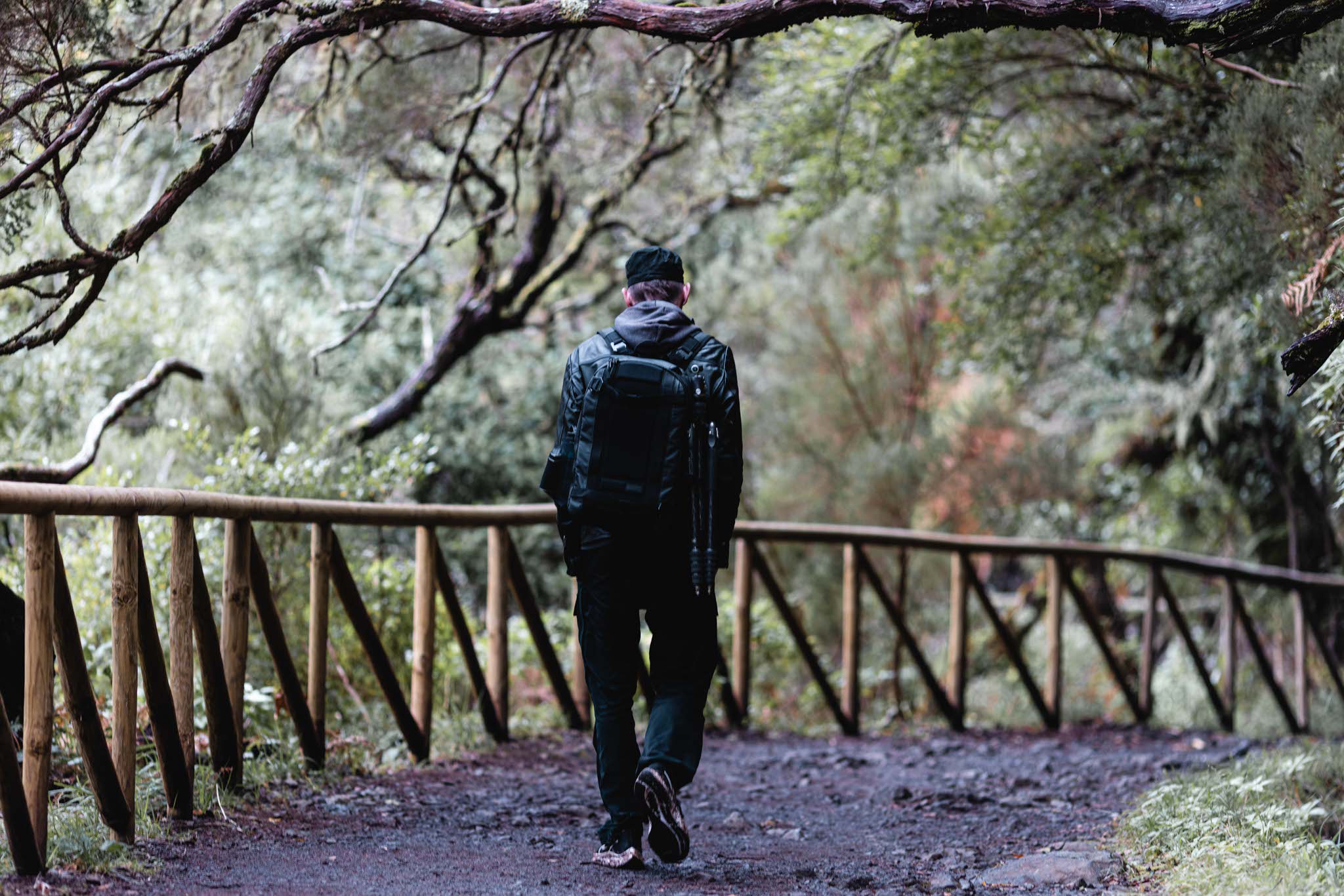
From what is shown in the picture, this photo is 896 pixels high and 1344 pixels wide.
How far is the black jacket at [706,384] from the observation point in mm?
3744

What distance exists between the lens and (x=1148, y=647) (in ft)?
27.5

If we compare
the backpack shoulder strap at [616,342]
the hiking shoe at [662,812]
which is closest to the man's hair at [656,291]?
the backpack shoulder strap at [616,342]

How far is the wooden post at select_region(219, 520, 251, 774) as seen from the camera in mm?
4266

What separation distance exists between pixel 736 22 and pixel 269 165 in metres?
8.57

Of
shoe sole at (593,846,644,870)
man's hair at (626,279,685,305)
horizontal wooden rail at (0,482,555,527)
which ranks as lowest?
shoe sole at (593,846,644,870)

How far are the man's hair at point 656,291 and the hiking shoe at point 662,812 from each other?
140cm

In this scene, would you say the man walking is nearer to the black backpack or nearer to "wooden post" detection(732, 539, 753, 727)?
the black backpack

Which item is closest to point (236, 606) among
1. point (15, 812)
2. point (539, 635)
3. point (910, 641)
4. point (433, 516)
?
point (433, 516)

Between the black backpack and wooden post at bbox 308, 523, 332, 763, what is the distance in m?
1.44

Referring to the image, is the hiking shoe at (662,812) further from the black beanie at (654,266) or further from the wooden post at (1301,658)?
the wooden post at (1301,658)

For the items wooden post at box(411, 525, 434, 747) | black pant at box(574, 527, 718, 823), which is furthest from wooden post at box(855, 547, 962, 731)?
black pant at box(574, 527, 718, 823)

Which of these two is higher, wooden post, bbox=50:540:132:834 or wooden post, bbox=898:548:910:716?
wooden post, bbox=50:540:132:834

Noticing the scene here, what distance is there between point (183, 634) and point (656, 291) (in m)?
1.78

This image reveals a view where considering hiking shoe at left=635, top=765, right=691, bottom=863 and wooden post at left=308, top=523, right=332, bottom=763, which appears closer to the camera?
hiking shoe at left=635, top=765, right=691, bottom=863
